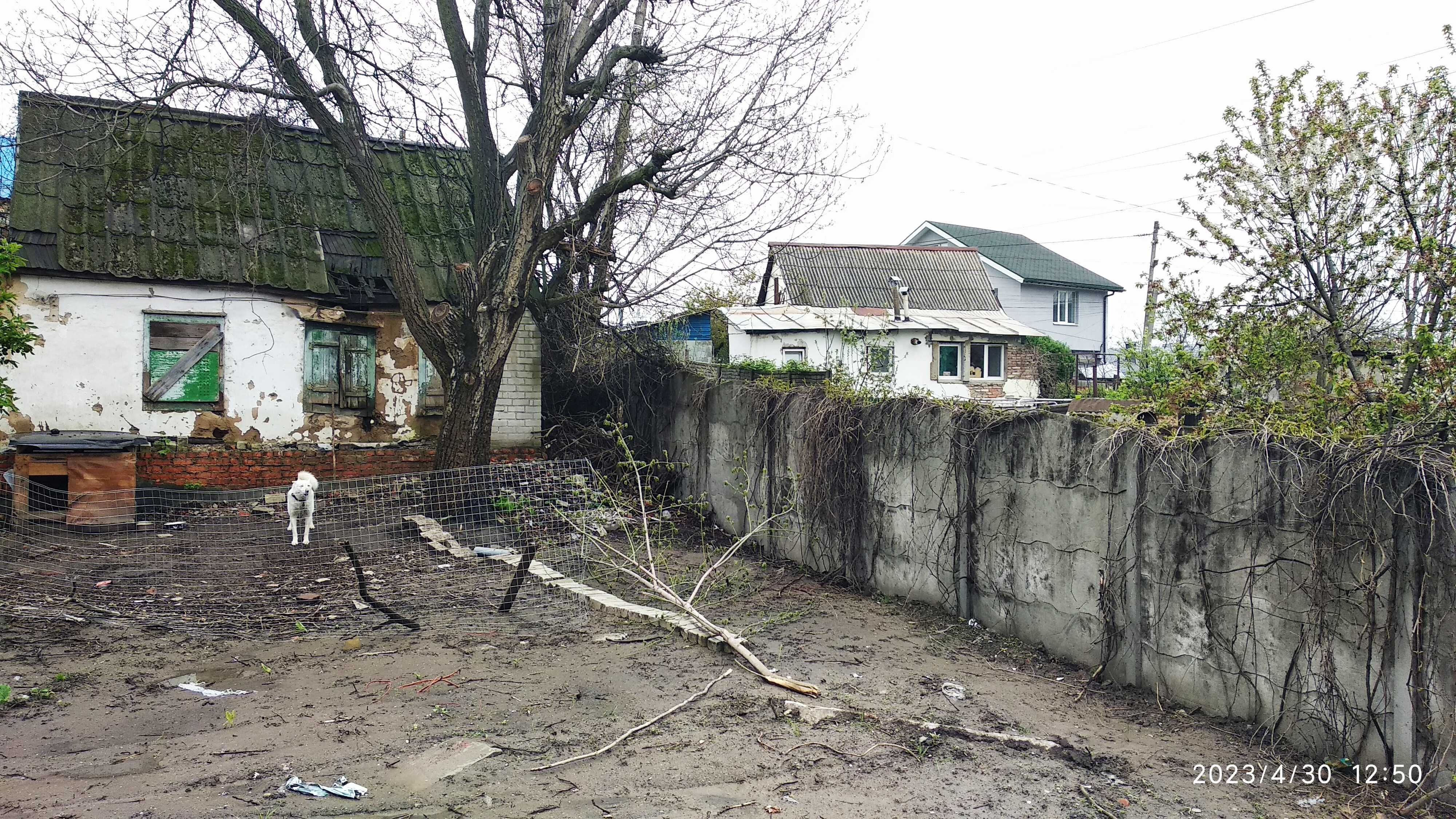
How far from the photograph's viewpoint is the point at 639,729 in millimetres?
4504

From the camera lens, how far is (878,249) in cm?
3144

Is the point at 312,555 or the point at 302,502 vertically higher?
the point at 302,502

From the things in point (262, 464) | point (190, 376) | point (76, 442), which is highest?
point (190, 376)

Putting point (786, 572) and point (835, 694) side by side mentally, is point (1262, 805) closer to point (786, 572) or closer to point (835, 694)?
point (835, 694)

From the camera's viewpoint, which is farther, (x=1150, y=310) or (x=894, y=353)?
(x=894, y=353)

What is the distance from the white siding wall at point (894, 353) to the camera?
20859mm

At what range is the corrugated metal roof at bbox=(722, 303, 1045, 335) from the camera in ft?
70.6

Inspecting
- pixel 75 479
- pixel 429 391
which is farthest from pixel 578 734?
pixel 429 391

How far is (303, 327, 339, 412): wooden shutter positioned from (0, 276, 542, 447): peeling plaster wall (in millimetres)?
104

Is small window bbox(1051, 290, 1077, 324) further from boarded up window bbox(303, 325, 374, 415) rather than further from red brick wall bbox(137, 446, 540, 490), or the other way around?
boarded up window bbox(303, 325, 374, 415)

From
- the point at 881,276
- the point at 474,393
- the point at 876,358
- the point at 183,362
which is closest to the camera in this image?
the point at 876,358

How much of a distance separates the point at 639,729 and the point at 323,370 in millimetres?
9497

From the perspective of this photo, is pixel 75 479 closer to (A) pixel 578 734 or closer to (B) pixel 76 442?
(B) pixel 76 442

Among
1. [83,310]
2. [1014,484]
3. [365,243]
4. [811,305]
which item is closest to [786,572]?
[1014,484]
